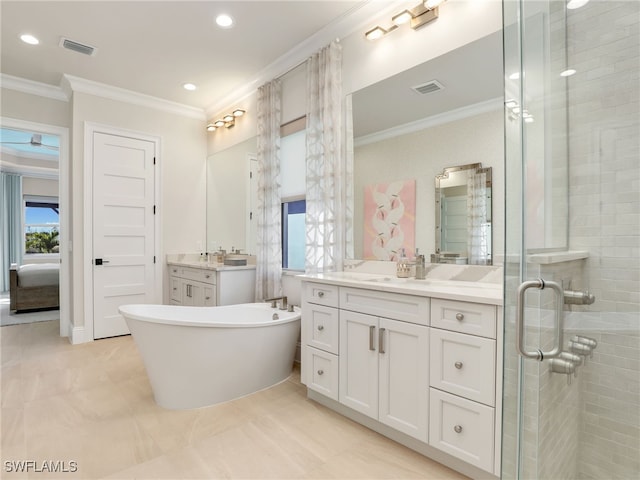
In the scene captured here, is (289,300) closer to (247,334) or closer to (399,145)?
(247,334)

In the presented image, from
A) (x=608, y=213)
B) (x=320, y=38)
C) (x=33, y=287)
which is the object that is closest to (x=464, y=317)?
(x=608, y=213)

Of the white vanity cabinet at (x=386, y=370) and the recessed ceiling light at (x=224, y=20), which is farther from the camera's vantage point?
the recessed ceiling light at (x=224, y=20)

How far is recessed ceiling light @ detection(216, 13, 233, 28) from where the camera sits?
270 centimetres

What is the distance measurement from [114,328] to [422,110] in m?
3.94

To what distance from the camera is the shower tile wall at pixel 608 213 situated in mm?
1140

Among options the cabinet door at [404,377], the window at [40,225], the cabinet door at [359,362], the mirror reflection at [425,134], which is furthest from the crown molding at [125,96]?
the window at [40,225]

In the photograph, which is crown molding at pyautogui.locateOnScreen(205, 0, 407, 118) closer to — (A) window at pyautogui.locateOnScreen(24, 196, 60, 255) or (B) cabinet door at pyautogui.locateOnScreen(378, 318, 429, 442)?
(B) cabinet door at pyautogui.locateOnScreen(378, 318, 429, 442)

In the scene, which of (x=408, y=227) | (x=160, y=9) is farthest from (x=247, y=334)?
(x=160, y=9)

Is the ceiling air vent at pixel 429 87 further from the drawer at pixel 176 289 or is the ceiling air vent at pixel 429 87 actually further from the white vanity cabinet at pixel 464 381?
the drawer at pixel 176 289

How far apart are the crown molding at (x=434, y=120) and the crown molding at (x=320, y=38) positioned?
2.63ft

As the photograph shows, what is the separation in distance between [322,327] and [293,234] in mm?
1349

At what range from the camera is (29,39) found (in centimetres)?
305

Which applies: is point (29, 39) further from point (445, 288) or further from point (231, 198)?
point (445, 288)

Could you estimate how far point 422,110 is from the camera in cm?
230
